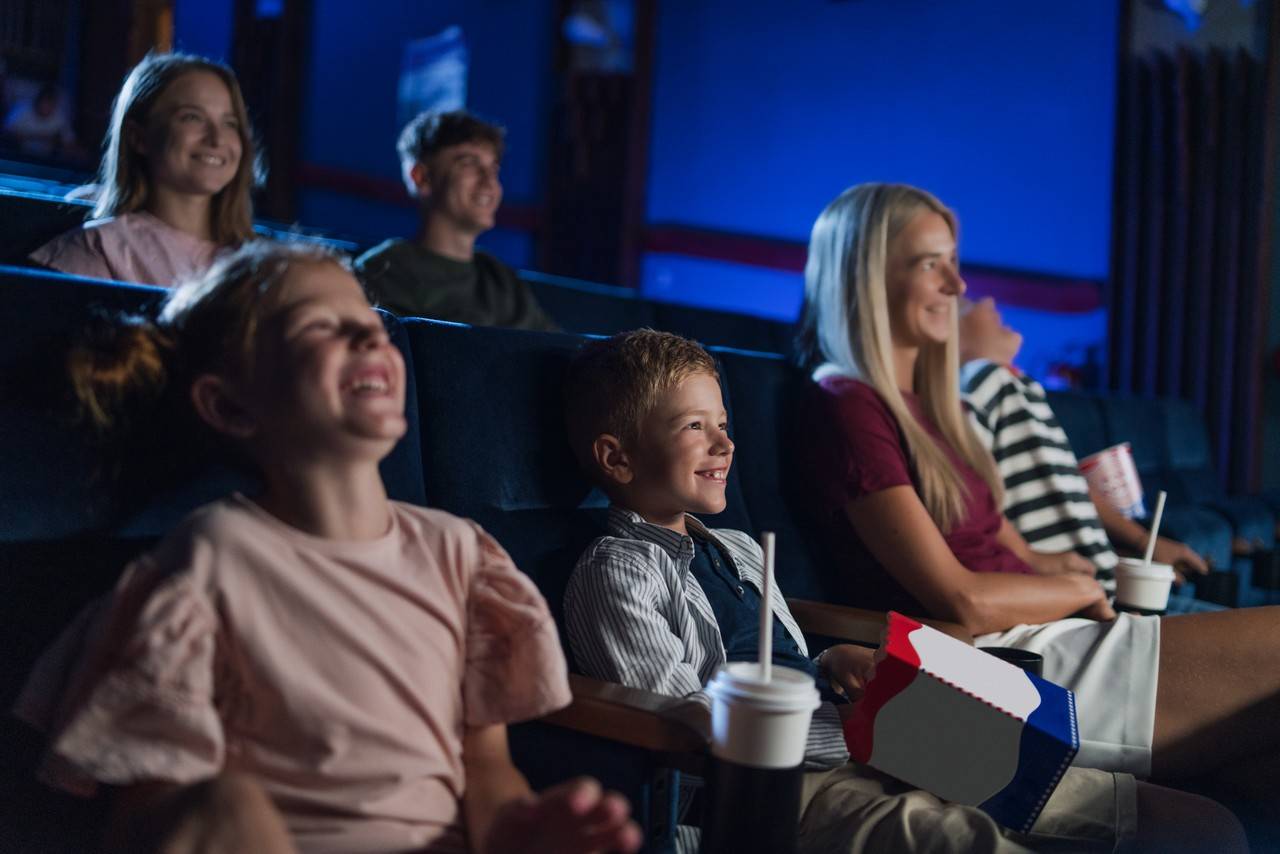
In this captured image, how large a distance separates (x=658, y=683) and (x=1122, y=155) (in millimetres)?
4685

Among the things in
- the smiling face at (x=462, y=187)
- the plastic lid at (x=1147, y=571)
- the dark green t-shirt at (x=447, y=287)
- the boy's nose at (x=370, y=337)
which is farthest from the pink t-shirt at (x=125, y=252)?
the plastic lid at (x=1147, y=571)

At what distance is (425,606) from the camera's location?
1.05 meters

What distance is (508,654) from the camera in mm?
1094

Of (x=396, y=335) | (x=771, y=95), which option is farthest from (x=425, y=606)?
(x=771, y=95)

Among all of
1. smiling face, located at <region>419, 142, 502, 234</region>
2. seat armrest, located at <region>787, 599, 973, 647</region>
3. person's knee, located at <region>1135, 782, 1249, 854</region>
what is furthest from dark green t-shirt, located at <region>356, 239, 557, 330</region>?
person's knee, located at <region>1135, 782, 1249, 854</region>

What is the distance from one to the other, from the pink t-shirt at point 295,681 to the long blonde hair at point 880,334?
1.05 meters

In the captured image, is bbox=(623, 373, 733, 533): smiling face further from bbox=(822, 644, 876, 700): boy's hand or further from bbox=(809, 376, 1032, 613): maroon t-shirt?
bbox=(809, 376, 1032, 613): maroon t-shirt

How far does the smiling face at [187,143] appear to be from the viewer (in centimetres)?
214

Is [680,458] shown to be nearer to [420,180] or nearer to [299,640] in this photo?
[299,640]

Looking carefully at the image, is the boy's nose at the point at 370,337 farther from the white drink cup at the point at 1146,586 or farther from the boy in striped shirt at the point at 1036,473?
the boy in striped shirt at the point at 1036,473

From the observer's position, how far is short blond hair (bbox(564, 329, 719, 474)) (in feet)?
4.92

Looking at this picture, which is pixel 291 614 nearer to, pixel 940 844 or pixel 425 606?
pixel 425 606

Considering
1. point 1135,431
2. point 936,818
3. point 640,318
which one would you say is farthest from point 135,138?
point 1135,431

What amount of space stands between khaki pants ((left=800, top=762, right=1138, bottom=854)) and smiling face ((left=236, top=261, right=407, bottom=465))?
2.18 feet
